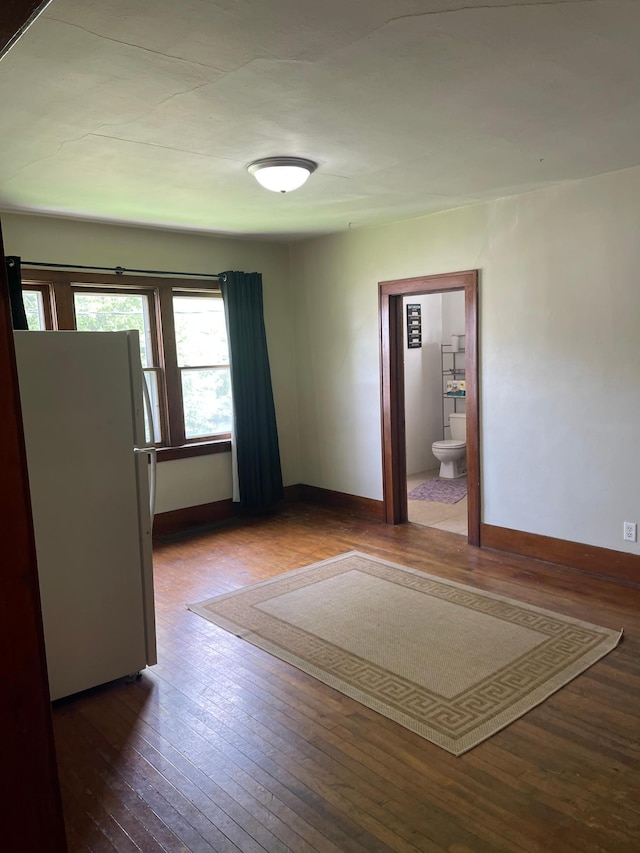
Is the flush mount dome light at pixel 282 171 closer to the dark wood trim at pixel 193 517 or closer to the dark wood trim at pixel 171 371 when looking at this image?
the dark wood trim at pixel 171 371

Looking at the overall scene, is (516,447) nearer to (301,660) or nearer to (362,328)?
(362,328)

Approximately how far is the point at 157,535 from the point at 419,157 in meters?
3.50

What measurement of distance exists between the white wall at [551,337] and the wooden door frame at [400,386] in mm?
68

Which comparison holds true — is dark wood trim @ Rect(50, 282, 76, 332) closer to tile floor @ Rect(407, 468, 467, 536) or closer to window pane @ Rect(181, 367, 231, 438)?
window pane @ Rect(181, 367, 231, 438)

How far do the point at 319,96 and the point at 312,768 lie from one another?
249cm

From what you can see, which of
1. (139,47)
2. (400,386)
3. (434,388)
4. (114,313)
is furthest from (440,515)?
(139,47)

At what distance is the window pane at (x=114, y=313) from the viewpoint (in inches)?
185

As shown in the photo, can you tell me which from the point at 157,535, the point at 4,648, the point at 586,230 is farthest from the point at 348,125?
the point at 157,535

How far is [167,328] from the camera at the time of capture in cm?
515

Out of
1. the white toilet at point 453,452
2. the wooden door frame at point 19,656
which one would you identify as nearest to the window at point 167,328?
the white toilet at point 453,452

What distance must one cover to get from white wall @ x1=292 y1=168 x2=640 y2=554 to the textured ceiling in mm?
320

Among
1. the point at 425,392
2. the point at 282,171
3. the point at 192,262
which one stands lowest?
the point at 425,392

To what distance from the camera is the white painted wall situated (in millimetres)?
7086

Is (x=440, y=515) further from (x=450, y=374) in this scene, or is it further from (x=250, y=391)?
(x=450, y=374)
